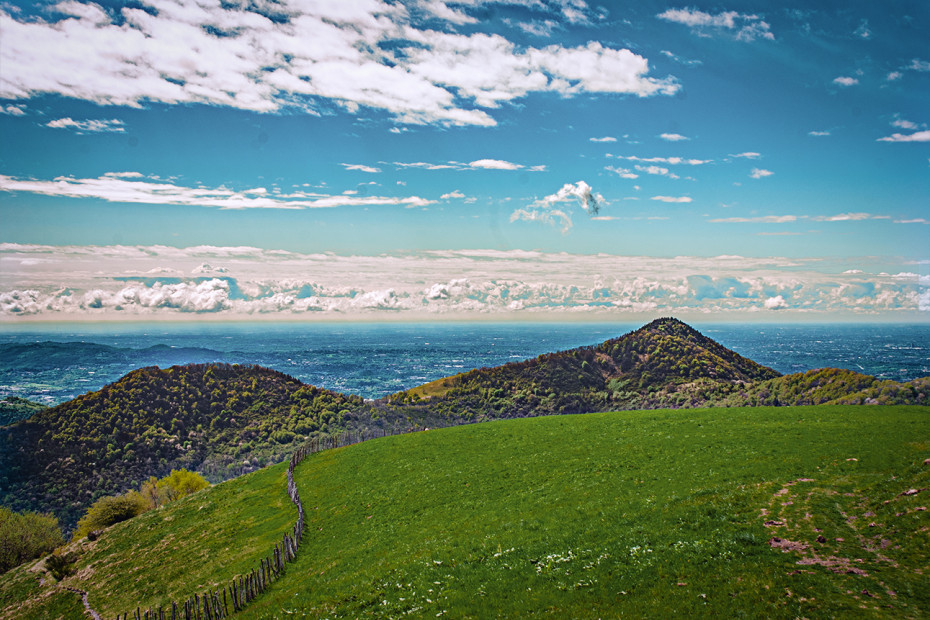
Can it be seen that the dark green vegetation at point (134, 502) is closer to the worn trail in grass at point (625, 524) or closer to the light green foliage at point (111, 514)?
the light green foliage at point (111, 514)

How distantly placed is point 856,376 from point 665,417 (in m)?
43.9

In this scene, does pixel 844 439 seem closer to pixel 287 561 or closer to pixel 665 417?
pixel 665 417

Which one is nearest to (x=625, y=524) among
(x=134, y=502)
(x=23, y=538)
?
(x=134, y=502)

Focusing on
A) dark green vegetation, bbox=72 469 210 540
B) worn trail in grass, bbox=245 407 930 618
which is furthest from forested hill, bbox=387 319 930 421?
worn trail in grass, bbox=245 407 930 618

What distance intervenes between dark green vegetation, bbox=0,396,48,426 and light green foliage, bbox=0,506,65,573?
338 feet

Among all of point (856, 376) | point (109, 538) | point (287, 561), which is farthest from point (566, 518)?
point (856, 376)

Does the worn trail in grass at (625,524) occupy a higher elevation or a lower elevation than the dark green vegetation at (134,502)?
higher

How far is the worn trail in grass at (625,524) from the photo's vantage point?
1578 centimetres

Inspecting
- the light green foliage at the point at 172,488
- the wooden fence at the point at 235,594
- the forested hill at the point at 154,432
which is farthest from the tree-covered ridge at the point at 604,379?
the wooden fence at the point at 235,594

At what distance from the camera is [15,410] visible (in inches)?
5728

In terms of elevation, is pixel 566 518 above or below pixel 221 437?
above

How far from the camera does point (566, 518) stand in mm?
24266

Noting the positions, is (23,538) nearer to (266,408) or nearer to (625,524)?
(266,408)

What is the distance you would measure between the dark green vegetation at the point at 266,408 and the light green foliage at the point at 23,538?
32.1 metres
